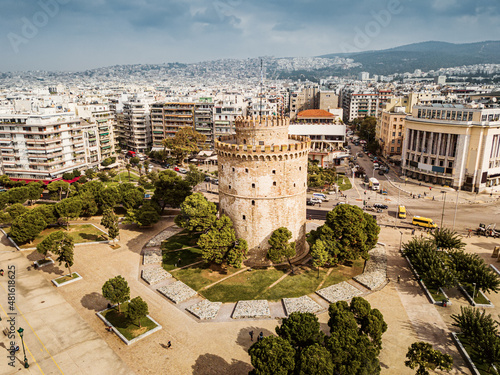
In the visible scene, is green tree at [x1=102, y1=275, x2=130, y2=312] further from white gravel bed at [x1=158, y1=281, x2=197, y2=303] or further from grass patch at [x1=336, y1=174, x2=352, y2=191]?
grass patch at [x1=336, y1=174, x2=352, y2=191]

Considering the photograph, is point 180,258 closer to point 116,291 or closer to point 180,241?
point 180,241

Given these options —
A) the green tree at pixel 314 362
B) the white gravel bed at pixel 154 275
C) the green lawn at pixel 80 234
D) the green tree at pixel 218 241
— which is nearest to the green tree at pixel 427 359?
the green tree at pixel 314 362

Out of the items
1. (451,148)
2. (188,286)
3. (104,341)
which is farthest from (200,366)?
(451,148)

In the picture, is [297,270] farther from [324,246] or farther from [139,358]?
[139,358]

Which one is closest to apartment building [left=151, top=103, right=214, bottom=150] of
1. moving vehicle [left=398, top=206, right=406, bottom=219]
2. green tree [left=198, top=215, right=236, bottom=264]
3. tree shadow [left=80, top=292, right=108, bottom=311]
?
moving vehicle [left=398, top=206, right=406, bottom=219]

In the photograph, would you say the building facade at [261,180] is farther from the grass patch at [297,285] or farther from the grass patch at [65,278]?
the grass patch at [65,278]
